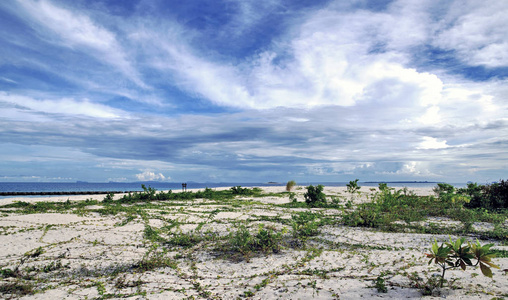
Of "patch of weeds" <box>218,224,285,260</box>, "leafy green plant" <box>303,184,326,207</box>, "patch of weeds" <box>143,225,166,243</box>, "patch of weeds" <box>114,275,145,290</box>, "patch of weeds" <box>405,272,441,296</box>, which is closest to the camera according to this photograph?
"patch of weeds" <box>405,272,441,296</box>

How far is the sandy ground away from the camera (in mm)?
4824

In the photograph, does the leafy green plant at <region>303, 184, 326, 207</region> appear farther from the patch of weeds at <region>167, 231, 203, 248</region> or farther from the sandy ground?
the patch of weeds at <region>167, 231, 203, 248</region>

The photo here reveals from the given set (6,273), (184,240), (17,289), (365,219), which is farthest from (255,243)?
(6,273)

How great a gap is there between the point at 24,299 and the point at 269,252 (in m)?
4.64

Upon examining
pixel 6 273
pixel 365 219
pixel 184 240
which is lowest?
pixel 6 273

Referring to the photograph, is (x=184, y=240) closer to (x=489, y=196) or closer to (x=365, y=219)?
(x=365, y=219)

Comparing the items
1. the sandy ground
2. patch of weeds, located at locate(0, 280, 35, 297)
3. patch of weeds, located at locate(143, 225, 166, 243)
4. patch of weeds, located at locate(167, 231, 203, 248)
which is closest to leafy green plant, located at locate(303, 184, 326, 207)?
the sandy ground

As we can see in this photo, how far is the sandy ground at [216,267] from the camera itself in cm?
482

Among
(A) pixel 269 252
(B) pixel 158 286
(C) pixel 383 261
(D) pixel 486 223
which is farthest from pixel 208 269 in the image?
(D) pixel 486 223

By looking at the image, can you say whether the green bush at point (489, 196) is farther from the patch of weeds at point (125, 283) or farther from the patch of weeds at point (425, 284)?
the patch of weeds at point (125, 283)

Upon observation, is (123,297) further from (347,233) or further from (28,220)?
(28,220)

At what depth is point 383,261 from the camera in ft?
20.1

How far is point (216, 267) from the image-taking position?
20.1 feet

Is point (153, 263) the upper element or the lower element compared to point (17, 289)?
upper
